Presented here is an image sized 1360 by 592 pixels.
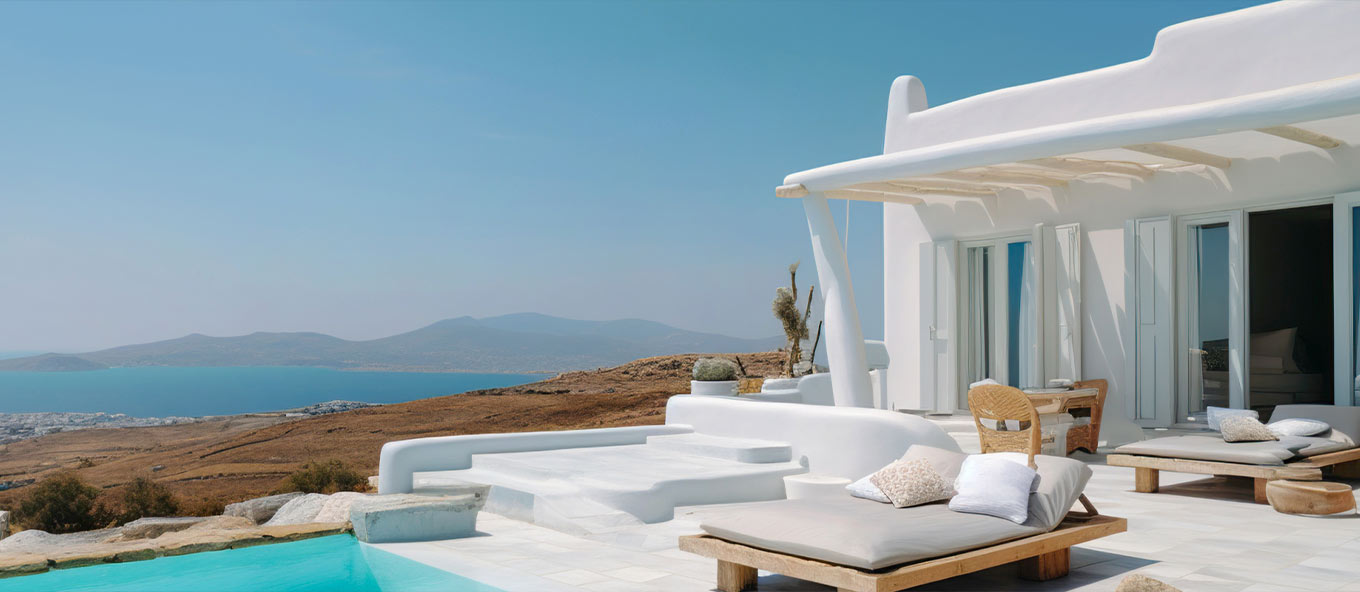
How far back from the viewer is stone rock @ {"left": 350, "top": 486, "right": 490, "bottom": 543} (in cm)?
629

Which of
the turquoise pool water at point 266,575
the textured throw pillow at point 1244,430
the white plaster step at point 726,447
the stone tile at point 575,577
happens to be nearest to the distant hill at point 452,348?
the white plaster step at point 726,447

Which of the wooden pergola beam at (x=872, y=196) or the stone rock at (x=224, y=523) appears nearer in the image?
the stone rock at (x=224, y=523)

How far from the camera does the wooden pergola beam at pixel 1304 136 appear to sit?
781 cm

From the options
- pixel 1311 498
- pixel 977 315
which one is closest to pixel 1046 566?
pixel 1311 498

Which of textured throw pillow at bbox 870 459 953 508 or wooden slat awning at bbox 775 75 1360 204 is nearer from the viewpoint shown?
textured throw pillow at bbox 870 459 953 508

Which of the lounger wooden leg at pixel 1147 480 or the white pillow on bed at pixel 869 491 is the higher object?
the white pillow on bed at pixel 869 491

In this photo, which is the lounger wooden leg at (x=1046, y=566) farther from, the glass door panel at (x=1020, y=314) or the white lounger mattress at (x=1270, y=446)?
the glass door panel at (x=1020, y=314)

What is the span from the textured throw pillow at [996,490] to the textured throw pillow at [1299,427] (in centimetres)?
379

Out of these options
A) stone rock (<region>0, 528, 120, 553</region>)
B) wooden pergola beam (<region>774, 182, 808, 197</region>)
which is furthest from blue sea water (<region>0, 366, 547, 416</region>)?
wooden pergola beam (<region>774, 182, 808, 197</region>)

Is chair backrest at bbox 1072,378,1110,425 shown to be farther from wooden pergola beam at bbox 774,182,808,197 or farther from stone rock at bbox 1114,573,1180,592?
stone rock at bbox 1114,573,1180,592

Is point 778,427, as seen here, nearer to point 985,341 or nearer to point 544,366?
point 985,341

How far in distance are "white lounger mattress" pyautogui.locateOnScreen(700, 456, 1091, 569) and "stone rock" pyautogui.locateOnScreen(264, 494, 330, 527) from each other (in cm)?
470

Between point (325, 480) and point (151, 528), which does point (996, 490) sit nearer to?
point (151, 528)

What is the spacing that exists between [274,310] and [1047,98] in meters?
37.6
